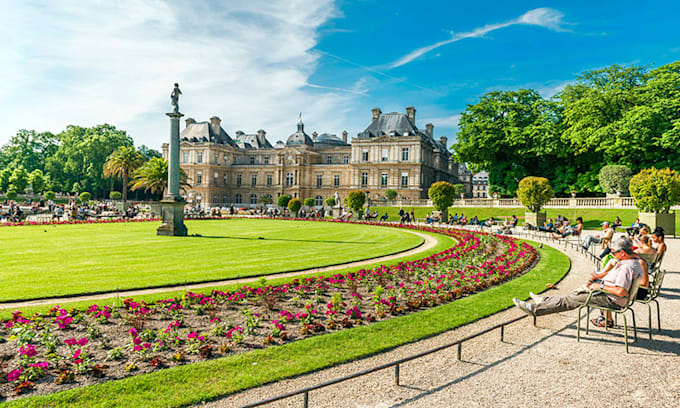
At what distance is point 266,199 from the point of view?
76.3 meters

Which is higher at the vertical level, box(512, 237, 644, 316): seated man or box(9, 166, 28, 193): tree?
box(9, 166, 28, 193): tree

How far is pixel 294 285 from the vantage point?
9.38m

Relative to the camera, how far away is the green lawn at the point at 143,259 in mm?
9648

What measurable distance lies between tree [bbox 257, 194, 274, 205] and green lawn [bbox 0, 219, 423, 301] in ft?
188

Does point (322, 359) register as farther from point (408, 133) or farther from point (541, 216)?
point (408, 133)

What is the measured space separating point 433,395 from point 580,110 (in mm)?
42244

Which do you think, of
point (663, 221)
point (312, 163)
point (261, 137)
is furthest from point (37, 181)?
point (663, 221)

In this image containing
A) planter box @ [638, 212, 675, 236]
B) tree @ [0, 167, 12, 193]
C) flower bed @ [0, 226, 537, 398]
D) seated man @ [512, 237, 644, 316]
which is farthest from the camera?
tree @ [0, 167, 12, 193]

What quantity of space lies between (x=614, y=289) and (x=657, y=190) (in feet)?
71.1

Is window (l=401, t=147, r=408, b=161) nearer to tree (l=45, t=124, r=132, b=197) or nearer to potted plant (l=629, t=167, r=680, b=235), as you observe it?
potted plant (l=629, t=167, r=680, b=235)

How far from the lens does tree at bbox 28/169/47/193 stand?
71.1 metres

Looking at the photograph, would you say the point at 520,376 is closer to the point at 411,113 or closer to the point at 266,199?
the point at 411,113

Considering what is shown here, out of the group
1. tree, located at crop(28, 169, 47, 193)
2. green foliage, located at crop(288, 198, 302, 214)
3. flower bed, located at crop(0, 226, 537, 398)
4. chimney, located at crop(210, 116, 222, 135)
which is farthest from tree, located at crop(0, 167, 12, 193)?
flower bed, located at crop(0, 226, 537, 398)

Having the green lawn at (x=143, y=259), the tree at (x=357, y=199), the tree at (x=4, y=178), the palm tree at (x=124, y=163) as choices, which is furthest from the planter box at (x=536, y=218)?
the tree at (x=4, y=178)
